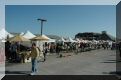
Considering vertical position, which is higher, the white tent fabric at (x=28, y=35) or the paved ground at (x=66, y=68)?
the white tent fabric at (x=28, y=35)

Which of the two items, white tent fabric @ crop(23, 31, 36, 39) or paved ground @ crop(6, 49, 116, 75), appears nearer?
paved ground @ crop(6, 49, 116, 75)

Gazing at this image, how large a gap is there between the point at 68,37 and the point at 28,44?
24789mm

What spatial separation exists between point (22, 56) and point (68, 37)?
125ft

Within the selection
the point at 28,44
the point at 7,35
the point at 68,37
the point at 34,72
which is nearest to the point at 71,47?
the point at 68,37

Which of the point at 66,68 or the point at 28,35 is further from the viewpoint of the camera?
the point at 28,35

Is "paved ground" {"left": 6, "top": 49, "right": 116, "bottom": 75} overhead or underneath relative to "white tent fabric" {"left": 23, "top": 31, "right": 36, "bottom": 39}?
underneath

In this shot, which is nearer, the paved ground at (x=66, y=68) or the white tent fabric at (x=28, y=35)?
the paved ground at (x=66, y=68)

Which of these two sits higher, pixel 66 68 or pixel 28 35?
pixel 28 35
